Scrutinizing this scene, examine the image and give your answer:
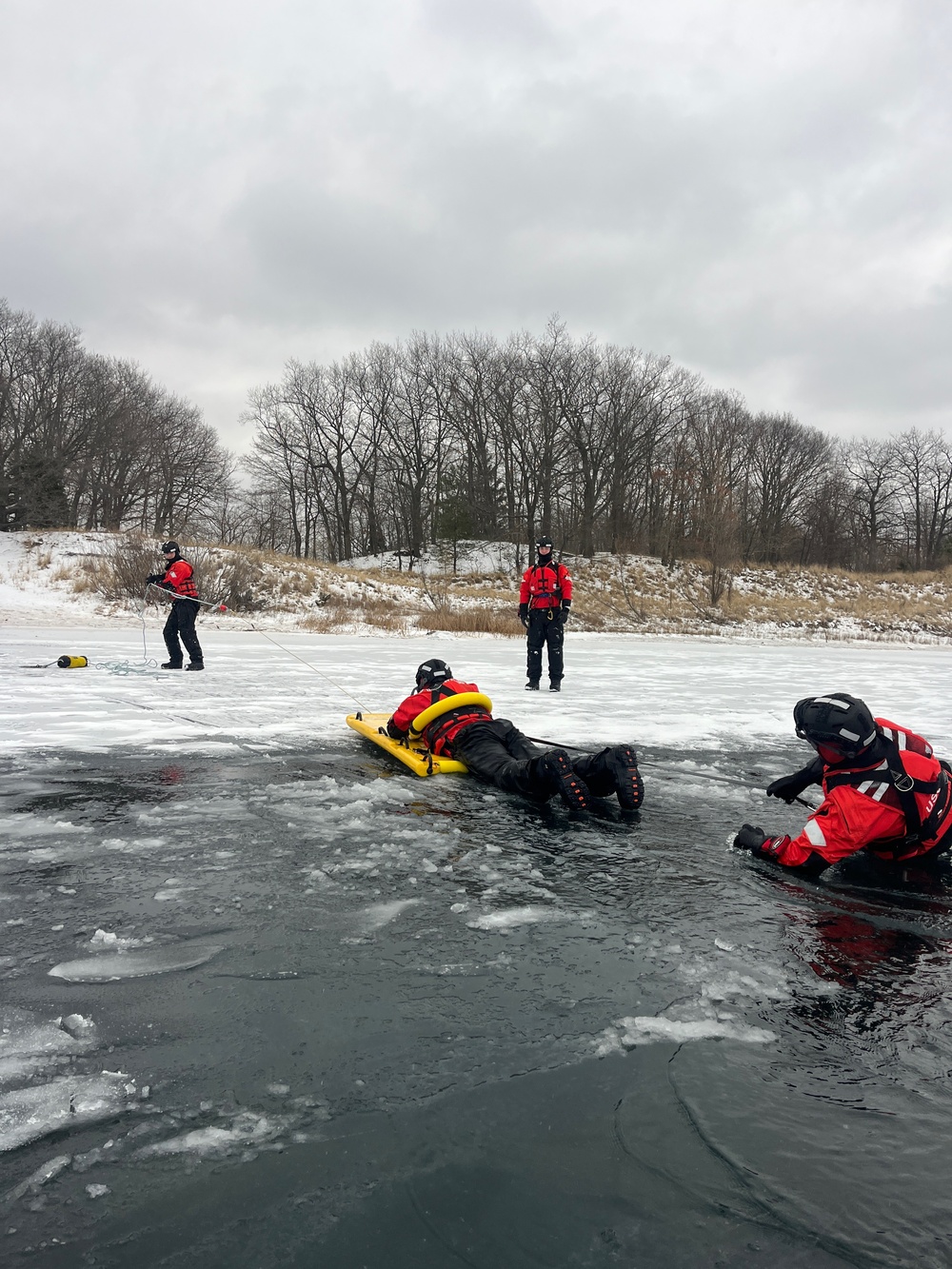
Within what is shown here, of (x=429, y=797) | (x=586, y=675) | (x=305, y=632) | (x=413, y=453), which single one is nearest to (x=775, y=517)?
(x=413, y=453)

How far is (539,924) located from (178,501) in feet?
148

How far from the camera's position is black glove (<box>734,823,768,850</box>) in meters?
3.59

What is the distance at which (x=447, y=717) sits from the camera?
527cm

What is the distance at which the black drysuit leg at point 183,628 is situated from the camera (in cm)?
1030

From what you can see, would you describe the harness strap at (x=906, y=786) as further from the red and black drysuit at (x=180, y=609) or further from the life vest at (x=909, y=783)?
the red and black drysuit at (x=180, y=609)

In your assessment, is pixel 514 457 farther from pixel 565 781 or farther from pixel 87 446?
pixel 565 781

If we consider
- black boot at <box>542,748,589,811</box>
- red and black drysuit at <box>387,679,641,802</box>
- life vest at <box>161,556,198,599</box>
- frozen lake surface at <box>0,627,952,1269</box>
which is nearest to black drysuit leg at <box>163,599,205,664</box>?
life vest at <box>161,556,198,599</box>

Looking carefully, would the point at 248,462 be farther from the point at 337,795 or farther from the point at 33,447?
the point at 337,795

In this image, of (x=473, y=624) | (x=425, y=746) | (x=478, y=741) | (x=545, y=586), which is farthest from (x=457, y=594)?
(x=478, y=741)

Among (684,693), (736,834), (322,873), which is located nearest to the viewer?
(322,873)

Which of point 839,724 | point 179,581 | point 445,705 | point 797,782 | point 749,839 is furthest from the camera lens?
point 179,581

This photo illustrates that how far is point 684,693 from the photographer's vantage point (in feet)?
30.9

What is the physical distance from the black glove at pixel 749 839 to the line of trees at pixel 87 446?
33.9 metres

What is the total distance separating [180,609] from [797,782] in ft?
28.3
